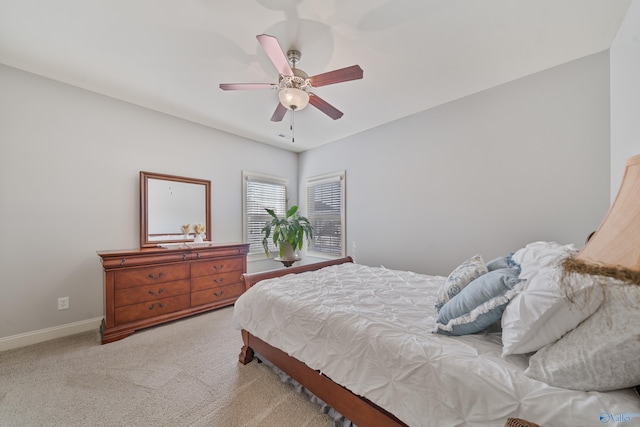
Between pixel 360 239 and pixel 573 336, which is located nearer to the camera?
pixel 573 336

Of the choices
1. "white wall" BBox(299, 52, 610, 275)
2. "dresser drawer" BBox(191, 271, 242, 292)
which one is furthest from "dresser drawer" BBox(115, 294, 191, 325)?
"white wall" BBox(299, 52, 610, 275)

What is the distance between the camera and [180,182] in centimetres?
326

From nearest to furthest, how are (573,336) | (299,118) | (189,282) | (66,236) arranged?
(573,336)
(66,236)
(189,282)
(299,118)

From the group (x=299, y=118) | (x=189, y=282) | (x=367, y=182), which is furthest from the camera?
(x=367, y=182)

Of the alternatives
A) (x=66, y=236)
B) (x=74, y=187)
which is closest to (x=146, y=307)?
(x=66, y=236)

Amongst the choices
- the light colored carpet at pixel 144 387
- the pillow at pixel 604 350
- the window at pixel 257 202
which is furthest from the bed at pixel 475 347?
the window at pixel 257 202

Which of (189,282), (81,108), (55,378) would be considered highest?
(81,108)

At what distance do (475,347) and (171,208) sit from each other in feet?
11.7

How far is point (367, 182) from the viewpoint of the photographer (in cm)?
361

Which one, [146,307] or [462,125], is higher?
[462,125]

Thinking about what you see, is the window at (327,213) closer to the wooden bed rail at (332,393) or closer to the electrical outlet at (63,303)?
the wooden bed rail at (332,393)

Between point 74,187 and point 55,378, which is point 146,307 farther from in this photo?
point 74,187

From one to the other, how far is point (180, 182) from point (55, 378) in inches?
89.7

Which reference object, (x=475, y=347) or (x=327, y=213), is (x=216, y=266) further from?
(x=475, y=347)
